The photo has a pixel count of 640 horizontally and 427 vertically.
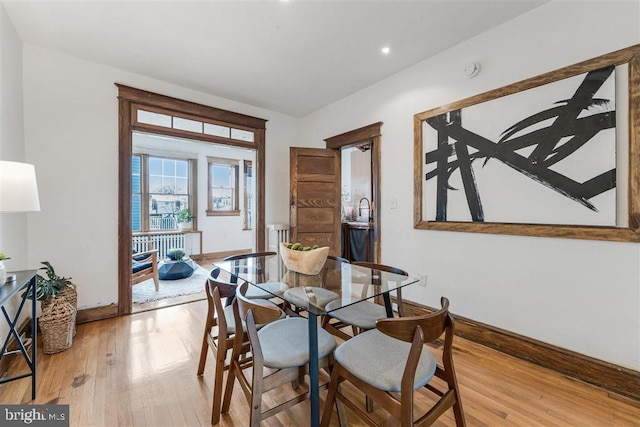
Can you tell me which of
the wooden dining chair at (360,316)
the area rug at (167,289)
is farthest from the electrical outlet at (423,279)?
the area rug at (167,289)

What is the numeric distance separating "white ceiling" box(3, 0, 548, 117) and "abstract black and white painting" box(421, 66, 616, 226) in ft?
2.36

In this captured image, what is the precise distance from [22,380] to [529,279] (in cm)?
379

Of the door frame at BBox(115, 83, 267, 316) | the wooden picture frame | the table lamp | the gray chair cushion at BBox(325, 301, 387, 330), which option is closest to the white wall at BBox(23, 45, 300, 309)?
the door frame at BBox(115, 83, 267, 316)

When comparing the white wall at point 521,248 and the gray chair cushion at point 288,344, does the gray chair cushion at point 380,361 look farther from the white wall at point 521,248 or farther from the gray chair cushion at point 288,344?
the white wall at point 521,248

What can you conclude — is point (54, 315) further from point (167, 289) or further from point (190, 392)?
point (167, 289)

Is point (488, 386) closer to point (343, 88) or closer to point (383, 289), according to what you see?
point (383, 289)

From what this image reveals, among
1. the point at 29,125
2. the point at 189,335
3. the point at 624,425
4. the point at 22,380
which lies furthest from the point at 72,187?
the point at 624,425

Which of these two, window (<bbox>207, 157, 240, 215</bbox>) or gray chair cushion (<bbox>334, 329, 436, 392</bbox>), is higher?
window (<bbox>207, 157, 240, 215</bbox>)

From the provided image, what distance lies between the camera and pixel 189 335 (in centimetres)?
257

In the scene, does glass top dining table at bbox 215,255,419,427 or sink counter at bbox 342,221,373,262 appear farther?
sink counter at bbox 342,221,373,262

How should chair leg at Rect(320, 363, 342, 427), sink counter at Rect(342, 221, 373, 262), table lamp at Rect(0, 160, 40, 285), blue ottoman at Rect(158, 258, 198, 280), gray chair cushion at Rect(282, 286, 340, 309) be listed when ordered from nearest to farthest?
chair leg at Rect(320, 363, 342, 427)
gray chair cushion at Rect(282, 286, 340, 309)
table lamp at Rect(0, 160, 40, 285)
blue ottoman at Rect(158, 258, 198, 280)
sink counter at Rect(342, 221, 373, 262)

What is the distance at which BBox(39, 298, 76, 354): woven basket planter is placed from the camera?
87.0 inches

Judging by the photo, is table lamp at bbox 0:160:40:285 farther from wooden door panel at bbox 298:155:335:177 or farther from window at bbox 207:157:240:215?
window at bbox 207:157:240:215

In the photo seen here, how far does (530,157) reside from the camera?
Result: 2.15 m
